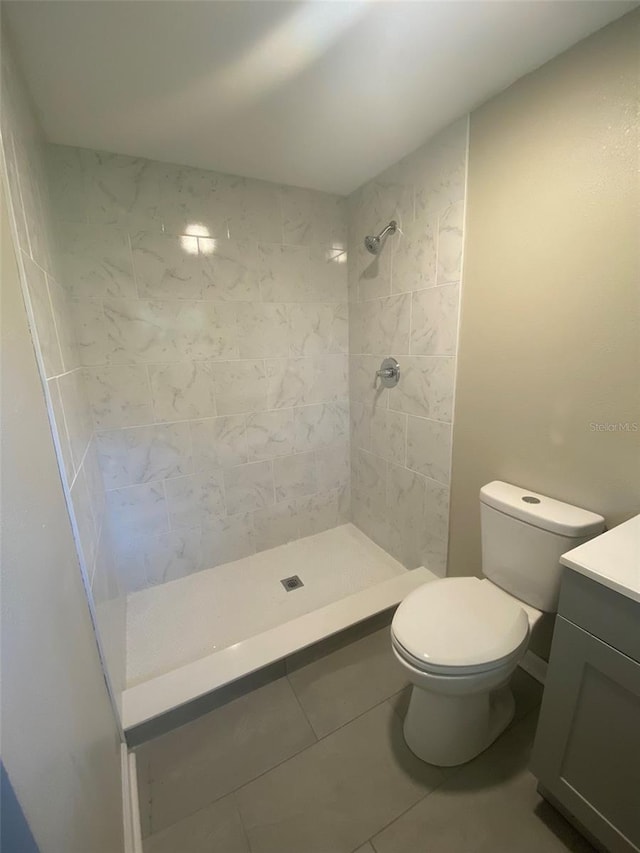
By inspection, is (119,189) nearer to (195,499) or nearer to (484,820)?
(195,499)

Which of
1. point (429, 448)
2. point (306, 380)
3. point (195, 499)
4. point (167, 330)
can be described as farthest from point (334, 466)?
point (167, 330)

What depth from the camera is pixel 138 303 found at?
5.32ft

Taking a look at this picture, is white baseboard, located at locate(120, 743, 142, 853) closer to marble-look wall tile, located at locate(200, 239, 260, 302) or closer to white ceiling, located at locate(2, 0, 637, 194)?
marble-look wall tile, located at locate(200, 239, 260, 302)

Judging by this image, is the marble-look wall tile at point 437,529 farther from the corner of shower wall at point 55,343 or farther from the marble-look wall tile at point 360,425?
the corner of shower wall at point 55,343

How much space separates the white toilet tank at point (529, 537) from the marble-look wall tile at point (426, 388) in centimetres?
42

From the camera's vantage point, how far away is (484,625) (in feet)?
3.53

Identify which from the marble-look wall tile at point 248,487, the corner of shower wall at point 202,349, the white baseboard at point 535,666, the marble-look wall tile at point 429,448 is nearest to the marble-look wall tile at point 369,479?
the corner of shower wall at point 202,349

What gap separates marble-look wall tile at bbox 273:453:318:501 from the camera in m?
2.13

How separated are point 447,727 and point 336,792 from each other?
40 cm

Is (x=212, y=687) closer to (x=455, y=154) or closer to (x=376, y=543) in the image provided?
(x=376, y=543)

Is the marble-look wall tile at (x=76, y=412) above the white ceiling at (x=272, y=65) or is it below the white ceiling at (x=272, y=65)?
below

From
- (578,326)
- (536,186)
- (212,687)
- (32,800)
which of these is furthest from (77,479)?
(536,186)

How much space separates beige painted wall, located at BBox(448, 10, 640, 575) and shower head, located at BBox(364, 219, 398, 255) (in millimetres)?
413

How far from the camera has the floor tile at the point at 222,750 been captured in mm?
1069
